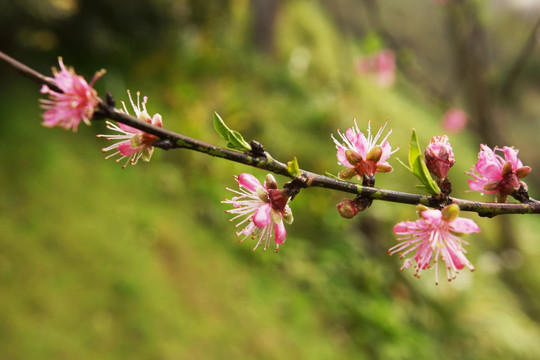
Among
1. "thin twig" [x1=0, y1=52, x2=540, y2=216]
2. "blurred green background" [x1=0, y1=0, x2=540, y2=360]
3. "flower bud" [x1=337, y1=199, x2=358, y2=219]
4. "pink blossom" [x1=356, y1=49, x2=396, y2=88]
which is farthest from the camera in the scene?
"pink blossom" [x1=356, y1=49, x2=396, y2=88]

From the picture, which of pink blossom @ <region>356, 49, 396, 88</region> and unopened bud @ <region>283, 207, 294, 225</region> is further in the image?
pink blossom @ <region>356, 49, 396, 88</region>

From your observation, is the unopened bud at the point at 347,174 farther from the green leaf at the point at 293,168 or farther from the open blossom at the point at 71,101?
the open blossom at the point at 71,101

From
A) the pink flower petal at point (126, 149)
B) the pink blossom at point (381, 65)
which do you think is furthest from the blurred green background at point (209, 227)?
the pink flower petal at point (126, 149)

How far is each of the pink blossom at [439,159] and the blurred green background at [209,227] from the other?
88cm

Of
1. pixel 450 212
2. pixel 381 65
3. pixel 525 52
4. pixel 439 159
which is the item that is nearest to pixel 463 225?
pixel 450 212

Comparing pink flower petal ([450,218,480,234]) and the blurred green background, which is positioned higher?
the blurred green background

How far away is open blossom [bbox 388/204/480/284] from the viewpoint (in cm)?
63

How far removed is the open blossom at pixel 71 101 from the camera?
58 centimetres

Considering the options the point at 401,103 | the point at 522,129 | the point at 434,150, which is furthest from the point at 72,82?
the point at 522,129

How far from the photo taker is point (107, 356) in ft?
6.12

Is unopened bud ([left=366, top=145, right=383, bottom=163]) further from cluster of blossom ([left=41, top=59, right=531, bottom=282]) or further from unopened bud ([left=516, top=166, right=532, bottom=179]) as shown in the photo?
unopened bud ([left=516, top=166, right=532, bottom=179])

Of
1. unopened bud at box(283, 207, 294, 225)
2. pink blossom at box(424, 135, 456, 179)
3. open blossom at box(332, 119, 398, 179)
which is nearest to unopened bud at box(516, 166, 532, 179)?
pink blossom at box(424, 135, 456, 179)

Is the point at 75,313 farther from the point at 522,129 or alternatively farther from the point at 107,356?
the point at 522,129

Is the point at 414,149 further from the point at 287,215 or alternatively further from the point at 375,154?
the point at 287,215
